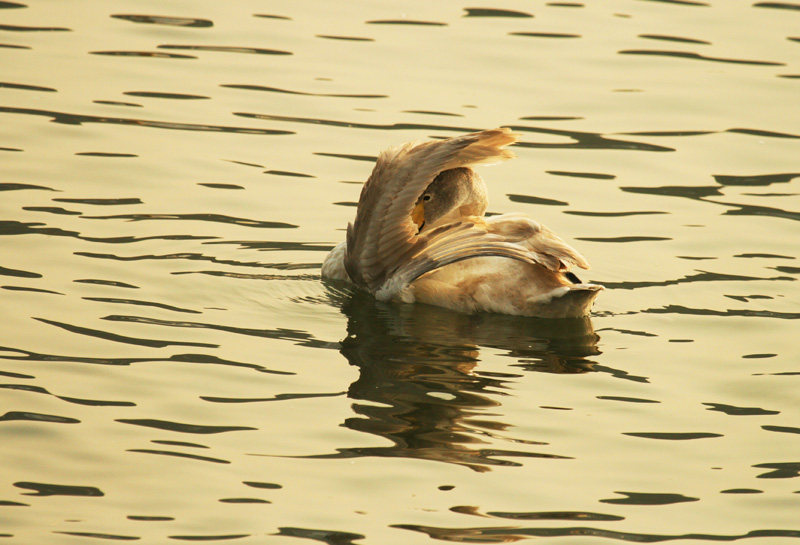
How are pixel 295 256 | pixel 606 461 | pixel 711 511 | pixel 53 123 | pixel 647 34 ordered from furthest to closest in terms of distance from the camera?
pixel 647 34 → pixel 53 123 → pixel 295 256 → pixel 606 461 → pixel 711 511

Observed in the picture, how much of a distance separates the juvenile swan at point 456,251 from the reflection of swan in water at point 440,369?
0.13m

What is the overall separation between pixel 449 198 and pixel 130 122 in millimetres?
4114

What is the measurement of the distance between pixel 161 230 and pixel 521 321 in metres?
2.86

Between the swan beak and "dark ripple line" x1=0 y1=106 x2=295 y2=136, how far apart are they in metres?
3.19

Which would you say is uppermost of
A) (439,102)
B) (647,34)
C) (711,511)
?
(647,34)

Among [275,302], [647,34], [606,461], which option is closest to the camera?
[606,461]

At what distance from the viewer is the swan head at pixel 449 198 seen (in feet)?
28.5

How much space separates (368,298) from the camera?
855cm

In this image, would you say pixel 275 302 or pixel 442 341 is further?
pixel 275 302

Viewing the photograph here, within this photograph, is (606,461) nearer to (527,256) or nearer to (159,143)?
(527,256)

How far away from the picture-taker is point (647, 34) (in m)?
14.7

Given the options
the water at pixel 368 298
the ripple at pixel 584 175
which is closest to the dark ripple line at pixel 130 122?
the water at pixel 368 298

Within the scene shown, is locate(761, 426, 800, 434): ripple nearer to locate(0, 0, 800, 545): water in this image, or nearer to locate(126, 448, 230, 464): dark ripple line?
locate(0, 0, 800, 545): water

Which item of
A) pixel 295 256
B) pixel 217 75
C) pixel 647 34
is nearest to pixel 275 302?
pixel 295 256
